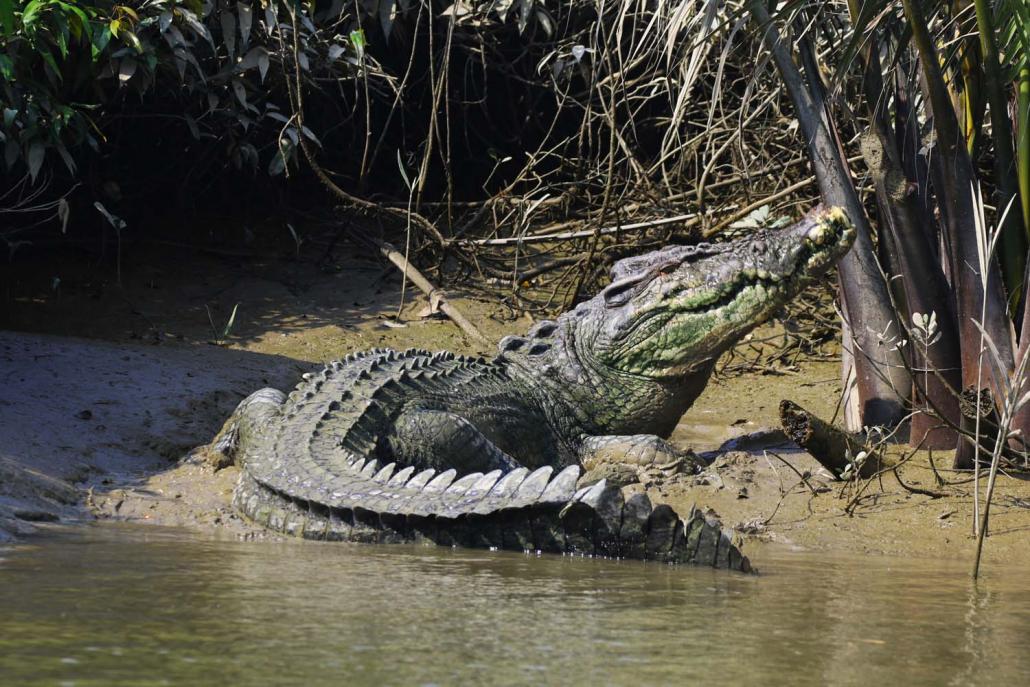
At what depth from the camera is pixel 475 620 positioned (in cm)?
244

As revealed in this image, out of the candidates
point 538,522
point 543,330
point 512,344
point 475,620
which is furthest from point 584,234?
point 475,620

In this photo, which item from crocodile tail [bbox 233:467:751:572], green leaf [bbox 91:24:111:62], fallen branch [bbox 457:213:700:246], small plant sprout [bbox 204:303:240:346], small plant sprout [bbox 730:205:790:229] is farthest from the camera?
fallen branch [bbox 457:213:700:246]

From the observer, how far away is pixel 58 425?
5207 millimetres

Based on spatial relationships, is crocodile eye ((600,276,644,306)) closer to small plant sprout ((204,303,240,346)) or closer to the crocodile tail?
the crocodile tail

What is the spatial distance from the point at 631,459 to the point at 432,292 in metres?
2.67

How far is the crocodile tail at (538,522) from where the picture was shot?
3.36m

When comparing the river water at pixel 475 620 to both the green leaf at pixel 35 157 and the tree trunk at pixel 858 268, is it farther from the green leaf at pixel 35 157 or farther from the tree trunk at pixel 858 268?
the green leaf at pixel 35 157

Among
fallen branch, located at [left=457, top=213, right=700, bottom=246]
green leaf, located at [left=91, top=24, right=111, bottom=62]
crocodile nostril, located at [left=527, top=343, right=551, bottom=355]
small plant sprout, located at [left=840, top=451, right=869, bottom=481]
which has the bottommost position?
small plant sprout, located at [left=840, top=451, right=869, bottom=481]

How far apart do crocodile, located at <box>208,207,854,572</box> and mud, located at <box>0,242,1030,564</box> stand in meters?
0.31

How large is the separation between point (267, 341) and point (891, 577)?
4.47 m

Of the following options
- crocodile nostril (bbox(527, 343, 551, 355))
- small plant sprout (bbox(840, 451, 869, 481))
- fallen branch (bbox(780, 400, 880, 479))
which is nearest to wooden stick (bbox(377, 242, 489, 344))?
crocodile nostril (bbox(527, 343, 551, 355))

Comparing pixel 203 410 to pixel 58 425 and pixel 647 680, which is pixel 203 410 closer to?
pixel 58 425

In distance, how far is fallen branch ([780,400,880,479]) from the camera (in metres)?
4.14

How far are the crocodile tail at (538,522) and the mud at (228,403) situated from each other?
1.47 ft
